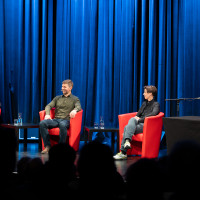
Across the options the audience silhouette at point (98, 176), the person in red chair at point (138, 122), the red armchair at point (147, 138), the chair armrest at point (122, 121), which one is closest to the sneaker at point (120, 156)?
the person in red chair at point (138, 122)

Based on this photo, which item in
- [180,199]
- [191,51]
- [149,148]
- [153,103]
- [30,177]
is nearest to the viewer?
[180,199]

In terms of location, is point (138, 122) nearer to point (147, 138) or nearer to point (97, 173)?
point (147, 138)

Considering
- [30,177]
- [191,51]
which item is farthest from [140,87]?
[30,177]

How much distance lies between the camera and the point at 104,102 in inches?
231

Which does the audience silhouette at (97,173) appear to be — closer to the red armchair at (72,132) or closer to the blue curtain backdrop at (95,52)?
the red armchair at (72,132)

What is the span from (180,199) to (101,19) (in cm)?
507

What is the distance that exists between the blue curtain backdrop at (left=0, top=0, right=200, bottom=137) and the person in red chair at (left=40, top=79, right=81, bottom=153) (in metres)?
0.85

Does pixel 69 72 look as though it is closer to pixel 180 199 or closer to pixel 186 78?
pixel 186 78

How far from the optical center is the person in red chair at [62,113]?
4609mm

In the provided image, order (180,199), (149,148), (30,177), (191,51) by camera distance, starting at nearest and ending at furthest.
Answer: (180,199), (30,177), (149,148), (191,51)

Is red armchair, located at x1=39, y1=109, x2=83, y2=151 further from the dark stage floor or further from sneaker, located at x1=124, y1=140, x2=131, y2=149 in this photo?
sneaker, located at x1=124, y1=140, x2=131, y2=149

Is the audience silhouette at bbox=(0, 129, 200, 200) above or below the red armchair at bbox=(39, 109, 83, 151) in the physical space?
above

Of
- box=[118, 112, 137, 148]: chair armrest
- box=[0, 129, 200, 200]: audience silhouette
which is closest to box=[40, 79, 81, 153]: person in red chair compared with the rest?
box=[118, 112, 137, 148]: chair armrest

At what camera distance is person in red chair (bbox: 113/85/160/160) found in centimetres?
430
